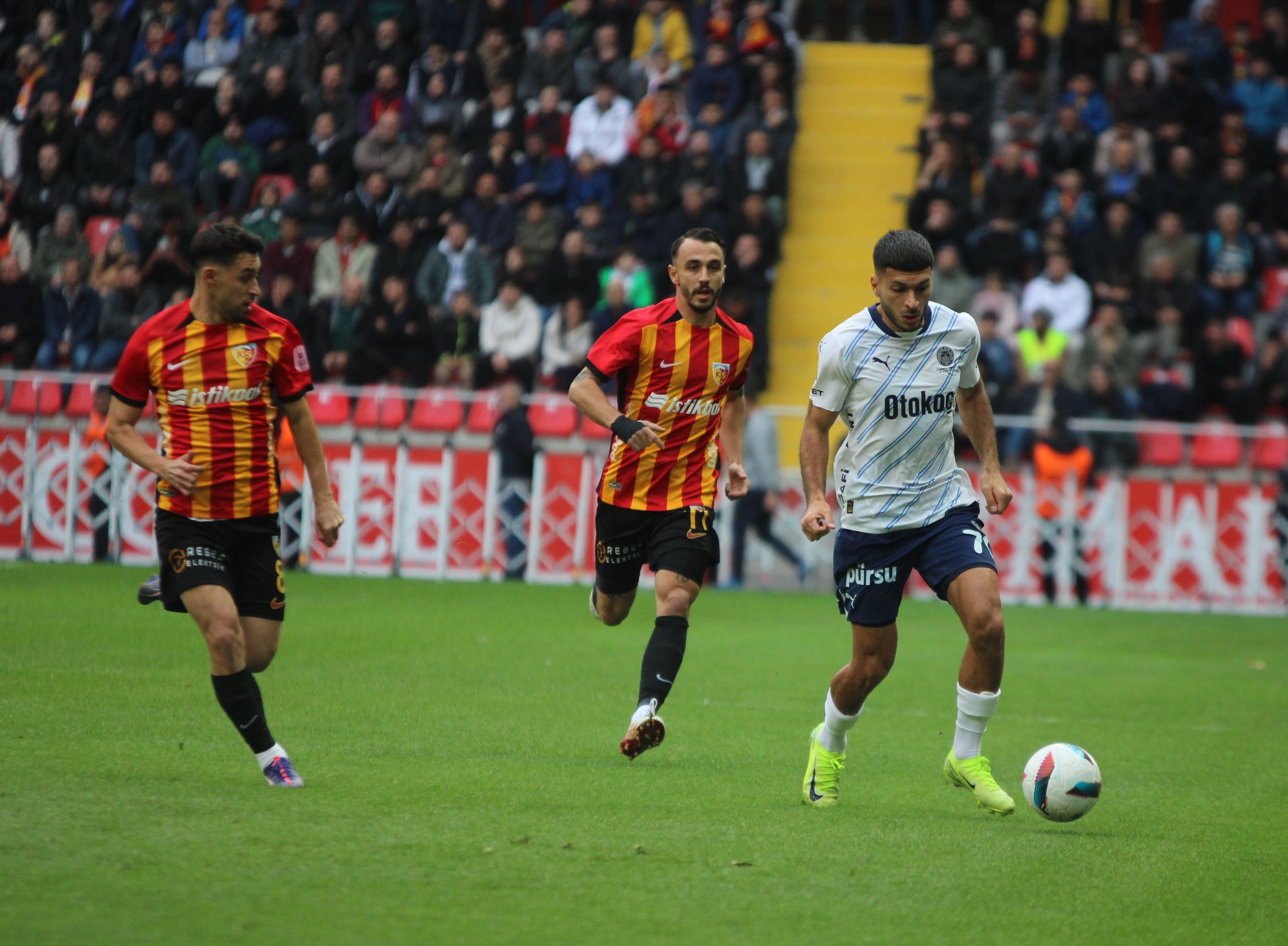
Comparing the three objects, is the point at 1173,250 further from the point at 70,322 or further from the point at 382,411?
the point at 70,322

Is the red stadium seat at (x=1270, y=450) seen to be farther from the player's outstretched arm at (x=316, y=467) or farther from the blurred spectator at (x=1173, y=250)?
the player's outstretched arm at (x=316, y=467)

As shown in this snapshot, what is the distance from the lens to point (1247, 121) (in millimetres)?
20062

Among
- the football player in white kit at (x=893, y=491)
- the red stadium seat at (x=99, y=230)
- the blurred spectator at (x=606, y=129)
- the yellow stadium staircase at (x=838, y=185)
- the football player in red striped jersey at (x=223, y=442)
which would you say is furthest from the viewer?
the red stadium seat at (x=99, y=230)

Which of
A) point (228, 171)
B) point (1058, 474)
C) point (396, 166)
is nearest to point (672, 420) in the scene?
point (1058, 474)

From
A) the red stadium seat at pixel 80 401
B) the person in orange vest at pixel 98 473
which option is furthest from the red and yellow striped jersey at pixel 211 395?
the red stadium seat at pixel 80 401

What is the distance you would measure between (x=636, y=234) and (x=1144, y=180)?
19.5 ft

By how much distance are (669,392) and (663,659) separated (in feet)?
4.48

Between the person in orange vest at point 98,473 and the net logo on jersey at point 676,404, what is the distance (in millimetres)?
10910

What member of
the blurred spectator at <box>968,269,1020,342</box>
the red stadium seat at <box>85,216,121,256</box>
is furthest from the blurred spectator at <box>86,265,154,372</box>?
the blurred spectator at <box>968,269,1020,342</box>

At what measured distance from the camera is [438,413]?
1755 centimetres

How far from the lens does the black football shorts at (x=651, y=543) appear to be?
7.79m

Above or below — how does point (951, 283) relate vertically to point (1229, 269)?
below

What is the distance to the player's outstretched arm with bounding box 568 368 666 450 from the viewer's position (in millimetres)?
7316

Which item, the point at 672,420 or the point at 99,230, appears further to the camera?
the point at 99,230
